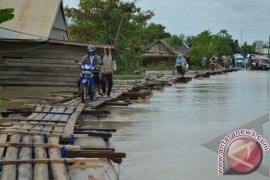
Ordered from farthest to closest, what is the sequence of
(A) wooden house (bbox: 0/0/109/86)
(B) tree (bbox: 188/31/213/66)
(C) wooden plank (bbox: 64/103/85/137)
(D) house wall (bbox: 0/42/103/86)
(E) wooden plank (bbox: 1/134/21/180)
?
(B) tree (bbox: 188/31/213/66) < (D) house wall (bbox: 0/42/103/86) < (A) wooden house (bbox: 0/0/109/86) < (C) wooden plank (bbox: 64/103/85/137) < (E) wooden plank (bbox: 1/134/21/180)

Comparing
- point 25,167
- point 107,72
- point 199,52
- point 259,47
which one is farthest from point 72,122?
point 259,47

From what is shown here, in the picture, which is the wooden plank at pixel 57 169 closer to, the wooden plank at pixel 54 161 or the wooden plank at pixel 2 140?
the wooden plank at pixel 54 161

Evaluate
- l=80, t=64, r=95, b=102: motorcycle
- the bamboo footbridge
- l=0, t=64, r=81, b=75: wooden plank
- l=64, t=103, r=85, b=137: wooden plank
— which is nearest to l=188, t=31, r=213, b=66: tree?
l=0, t=64, r=81, b=75: wooden plank

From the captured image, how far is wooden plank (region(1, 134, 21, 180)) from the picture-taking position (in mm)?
5696

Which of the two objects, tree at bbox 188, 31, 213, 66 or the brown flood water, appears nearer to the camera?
the brown flood water

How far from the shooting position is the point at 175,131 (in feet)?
35.7

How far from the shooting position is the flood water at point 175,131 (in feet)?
24.4

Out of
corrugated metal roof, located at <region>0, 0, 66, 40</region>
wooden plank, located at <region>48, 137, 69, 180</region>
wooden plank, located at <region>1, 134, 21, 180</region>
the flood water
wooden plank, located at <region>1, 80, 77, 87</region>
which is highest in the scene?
corrugated metal roof, located at <region>0, 0, 66, 40</region>

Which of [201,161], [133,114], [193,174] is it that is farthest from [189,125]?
[193,174]

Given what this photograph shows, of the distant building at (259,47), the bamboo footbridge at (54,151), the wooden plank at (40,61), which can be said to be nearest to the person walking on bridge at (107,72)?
the bamboo footbridge at (54,151)

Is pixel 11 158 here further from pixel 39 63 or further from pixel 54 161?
pixel 39 63

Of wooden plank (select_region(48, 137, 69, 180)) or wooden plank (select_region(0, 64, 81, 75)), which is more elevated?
wooden plank (select_region(0, 64, 81, 75))

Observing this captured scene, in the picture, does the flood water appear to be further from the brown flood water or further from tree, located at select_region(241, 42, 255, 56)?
tree, located at select_region(241, 42, 255, 56)

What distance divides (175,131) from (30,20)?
15.1 m
